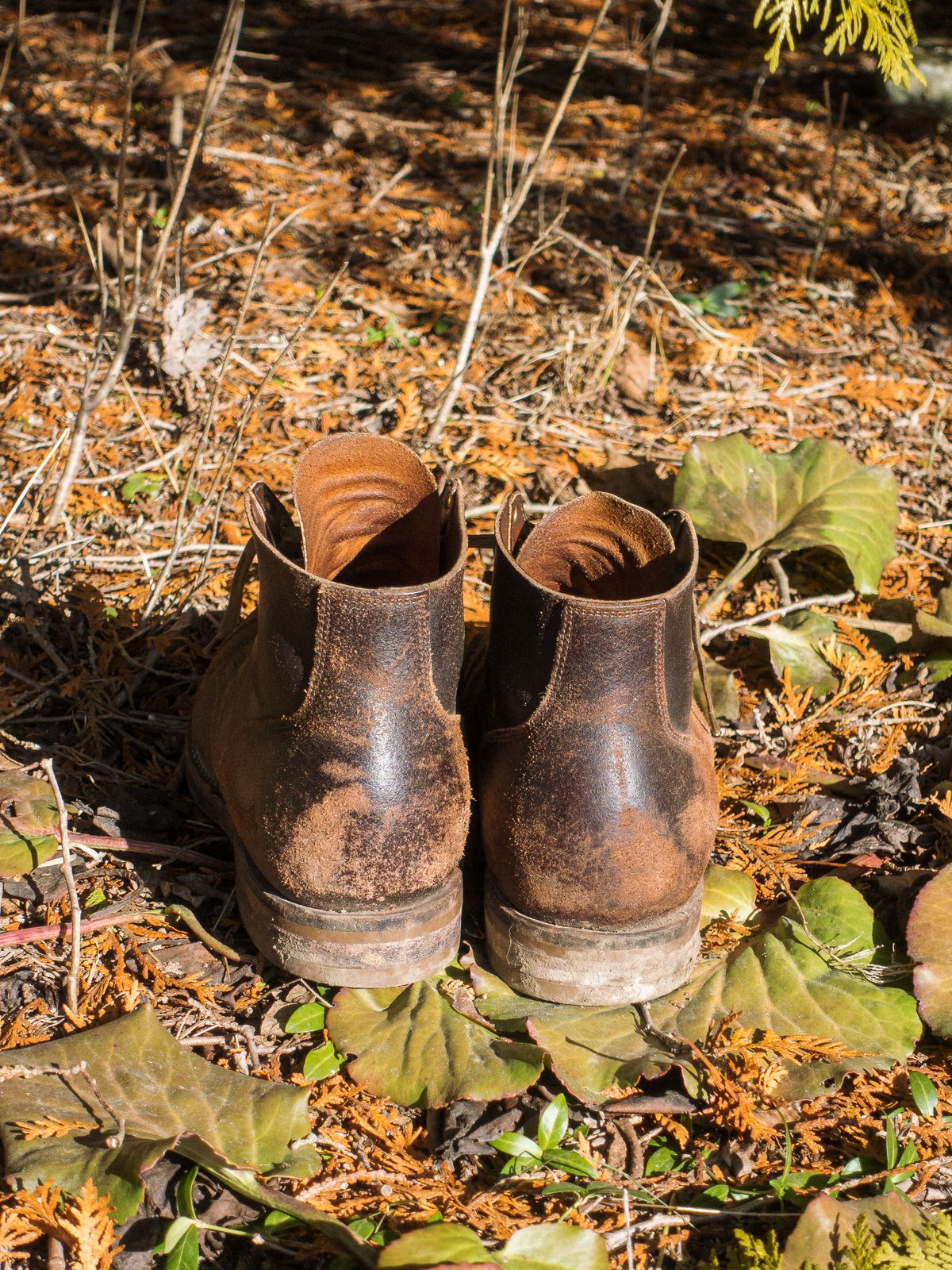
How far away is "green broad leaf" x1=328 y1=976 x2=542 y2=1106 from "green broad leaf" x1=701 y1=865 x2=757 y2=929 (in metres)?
0.50

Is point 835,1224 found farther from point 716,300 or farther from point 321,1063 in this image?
point 716,300

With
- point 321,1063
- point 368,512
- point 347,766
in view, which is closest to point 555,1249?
point 321,1063

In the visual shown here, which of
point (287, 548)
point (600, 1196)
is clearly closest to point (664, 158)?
point (287, 548)

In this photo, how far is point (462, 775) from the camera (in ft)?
6.59

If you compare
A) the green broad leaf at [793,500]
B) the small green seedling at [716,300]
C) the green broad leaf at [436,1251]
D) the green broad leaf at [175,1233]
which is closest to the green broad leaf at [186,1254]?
the green broad leaf at [175,1233]

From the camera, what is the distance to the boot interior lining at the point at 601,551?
214 centimetres

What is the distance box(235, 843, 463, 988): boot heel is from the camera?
6.43 feet

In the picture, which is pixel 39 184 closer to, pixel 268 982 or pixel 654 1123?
pixel 268 982

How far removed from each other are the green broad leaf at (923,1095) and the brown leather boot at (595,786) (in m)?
0.40

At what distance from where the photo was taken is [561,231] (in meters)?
4.40

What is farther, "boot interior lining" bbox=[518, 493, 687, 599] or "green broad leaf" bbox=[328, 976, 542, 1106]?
"boot interior lining" bbox=[518, 493, 687, 599]

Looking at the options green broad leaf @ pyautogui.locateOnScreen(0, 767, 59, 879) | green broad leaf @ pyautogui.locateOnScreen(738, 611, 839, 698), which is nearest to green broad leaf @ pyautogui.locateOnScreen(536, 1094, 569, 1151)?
green broad leaf @ pyautogui.locateOnScreen(0, 767, 59, 879)

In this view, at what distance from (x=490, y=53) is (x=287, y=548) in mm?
4563

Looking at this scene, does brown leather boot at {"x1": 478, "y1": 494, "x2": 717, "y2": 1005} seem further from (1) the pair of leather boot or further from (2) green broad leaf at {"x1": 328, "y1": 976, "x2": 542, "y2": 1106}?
(2) green broad leaf at {"x1": 328, "y1": 976, "x2": 542, "y2": 1106}
